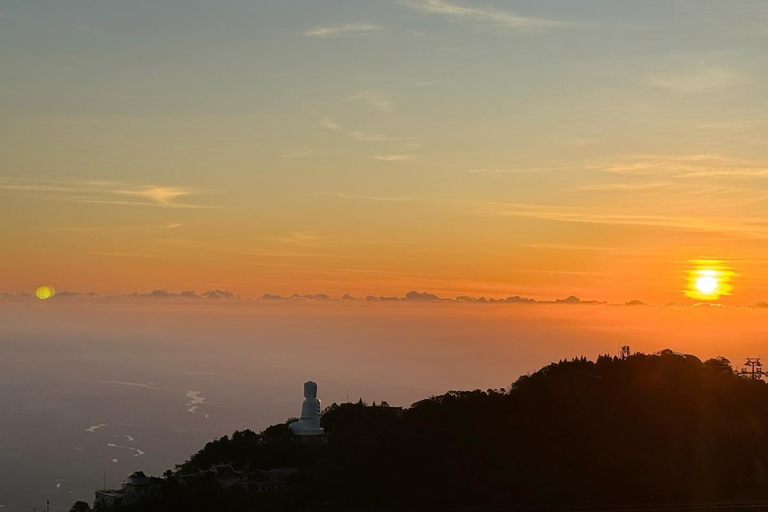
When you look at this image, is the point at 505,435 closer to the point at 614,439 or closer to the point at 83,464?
the point at 614,439

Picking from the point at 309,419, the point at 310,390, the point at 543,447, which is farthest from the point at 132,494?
the point at 543,447

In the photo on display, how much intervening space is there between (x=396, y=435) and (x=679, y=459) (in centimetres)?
1490

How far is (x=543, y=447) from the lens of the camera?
135 feet

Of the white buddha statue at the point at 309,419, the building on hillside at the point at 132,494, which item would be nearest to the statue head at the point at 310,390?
the white buddha statue at the point at 309,419

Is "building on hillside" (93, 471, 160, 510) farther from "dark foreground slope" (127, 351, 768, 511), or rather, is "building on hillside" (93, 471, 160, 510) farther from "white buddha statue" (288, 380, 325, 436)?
"white buddha statue" (288, 380, 325, 436)

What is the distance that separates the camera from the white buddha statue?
44875 mm

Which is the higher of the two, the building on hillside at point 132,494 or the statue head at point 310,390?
the statue head at point 310,390

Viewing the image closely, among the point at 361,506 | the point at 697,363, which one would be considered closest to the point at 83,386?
the point at 697,363

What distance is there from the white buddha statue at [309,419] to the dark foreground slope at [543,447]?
103cm

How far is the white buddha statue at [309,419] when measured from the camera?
147 feet

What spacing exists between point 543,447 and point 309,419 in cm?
1176

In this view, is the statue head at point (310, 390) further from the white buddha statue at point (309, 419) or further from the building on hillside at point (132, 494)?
the building on hillside at point (132, 494)

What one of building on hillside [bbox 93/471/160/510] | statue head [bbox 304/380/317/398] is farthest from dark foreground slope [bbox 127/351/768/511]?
statue head [bbox 304/380/317/398]

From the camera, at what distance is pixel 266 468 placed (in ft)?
125
